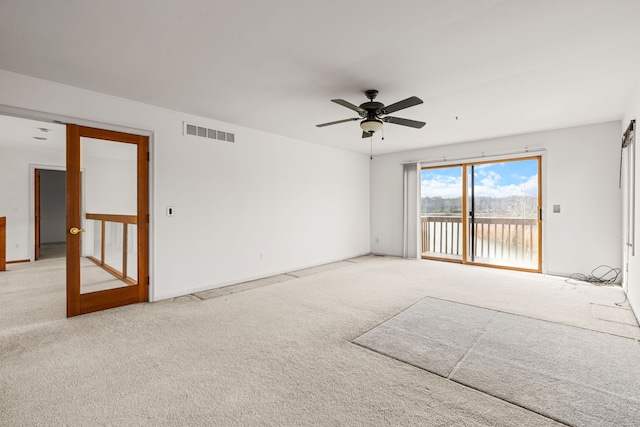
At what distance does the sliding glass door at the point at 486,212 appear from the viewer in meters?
5.80

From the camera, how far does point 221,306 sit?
147 inches

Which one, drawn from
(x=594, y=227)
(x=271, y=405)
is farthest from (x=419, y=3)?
(x=594, y=227)

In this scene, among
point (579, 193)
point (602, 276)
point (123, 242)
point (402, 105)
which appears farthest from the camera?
point (579, 193)

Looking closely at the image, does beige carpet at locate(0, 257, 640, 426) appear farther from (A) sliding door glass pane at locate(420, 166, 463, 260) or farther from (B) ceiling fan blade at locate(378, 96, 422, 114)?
(A) sliding door glass pane at locate(420, 166, 463, 260)

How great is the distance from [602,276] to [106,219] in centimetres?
774

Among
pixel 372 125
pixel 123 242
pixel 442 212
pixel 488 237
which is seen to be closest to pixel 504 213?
pixel 488 237

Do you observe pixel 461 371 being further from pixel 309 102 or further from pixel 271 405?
pixel 309 102

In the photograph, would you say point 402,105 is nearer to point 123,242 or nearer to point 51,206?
point 123,242

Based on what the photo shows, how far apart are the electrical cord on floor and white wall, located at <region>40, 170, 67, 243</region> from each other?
43.9 feet

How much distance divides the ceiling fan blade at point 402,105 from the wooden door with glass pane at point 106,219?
310cm

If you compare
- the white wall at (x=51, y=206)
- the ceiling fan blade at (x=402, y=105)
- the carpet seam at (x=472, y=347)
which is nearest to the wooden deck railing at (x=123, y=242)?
the ceiling fan blade at (x=402, y=105)

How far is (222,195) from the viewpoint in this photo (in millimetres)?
4680

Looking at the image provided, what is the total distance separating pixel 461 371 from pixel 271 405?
55.2 inches

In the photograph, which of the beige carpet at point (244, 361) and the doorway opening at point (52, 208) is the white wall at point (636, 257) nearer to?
the beige carpet at point (244, 361)
